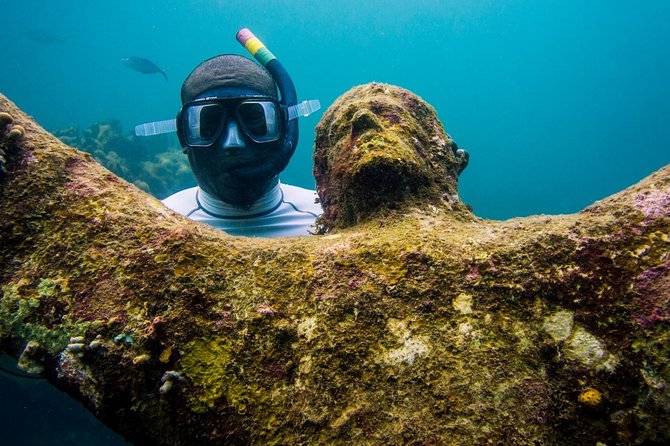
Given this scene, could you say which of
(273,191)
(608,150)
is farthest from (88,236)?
(608,150)

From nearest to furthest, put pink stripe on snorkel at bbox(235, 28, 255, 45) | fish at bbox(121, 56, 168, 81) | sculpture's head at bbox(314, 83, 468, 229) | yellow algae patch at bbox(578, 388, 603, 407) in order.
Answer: yellow algae patch at bbox(578, 388, 603, 407) → sculpture's head at bbox(314, 83, 468, 229) → pink stripe on snorkel at bbox(235, 28, 255, 45) → fish at bbox(121, 56, 168, 81)

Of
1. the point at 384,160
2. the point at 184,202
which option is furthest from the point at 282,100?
the point at 384,160

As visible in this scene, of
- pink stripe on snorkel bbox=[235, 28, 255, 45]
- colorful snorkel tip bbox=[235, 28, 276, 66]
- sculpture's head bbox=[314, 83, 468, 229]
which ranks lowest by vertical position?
sculpture's head bbox=[314, 83, 468, 229]

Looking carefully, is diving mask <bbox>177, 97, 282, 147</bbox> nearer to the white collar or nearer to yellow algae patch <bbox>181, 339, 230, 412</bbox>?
the white collar

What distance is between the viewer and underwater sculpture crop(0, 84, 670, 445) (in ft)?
3.86

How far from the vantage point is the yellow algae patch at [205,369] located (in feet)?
4.11

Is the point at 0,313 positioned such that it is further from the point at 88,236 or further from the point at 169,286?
the point at 169,286

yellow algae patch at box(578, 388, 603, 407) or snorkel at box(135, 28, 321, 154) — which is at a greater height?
snorkel at box(135, 28, 321, 154)

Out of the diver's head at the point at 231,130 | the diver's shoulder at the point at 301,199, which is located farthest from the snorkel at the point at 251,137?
the diver's shoulder at the point at 301,199

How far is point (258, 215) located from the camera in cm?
455

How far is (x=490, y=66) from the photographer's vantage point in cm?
12000

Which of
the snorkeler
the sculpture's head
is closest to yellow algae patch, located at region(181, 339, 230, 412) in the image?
the sculpture's head

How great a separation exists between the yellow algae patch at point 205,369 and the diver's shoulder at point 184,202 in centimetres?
369

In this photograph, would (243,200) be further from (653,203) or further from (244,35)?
(653,203)
